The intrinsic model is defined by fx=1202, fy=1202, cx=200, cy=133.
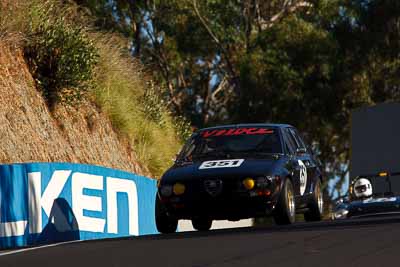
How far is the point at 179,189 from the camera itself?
16297 millimetres

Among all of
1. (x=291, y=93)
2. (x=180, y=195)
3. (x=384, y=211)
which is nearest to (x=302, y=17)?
(x=291, y=93)

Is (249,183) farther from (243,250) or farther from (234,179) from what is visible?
(243,250)

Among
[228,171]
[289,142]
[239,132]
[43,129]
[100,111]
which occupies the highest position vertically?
[100,111]

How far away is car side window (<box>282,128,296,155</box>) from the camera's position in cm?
1784

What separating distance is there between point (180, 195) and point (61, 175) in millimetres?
2086

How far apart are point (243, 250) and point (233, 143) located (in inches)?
222

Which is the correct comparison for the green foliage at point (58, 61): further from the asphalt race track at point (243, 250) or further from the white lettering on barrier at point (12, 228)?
the asphalt race track at point (243, 250)

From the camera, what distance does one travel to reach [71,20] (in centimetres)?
2894

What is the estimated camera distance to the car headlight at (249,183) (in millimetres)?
16219

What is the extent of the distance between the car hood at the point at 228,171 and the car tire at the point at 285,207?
34 centimetres

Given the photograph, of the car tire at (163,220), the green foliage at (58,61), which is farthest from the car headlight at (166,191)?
the green foliage at (58,61)

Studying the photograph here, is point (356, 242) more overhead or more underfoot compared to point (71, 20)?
more underfoot

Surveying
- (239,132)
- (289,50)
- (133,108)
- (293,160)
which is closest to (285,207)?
(293,160)

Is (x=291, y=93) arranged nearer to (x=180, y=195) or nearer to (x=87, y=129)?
(x=87, y=129)
